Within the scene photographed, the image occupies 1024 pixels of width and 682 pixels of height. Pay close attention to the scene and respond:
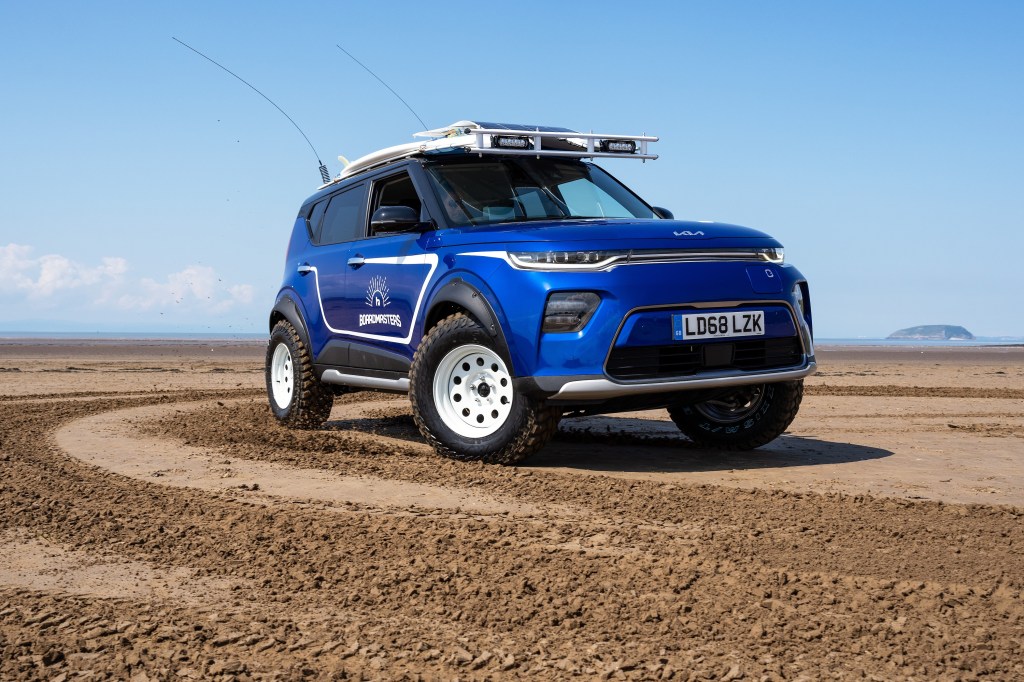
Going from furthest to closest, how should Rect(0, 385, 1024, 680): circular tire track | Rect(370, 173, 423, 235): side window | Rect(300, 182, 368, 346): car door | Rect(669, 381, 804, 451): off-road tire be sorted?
Rect(300, 182, 368, 346): car door
Rect(370, 173, 423, 235): side window
Rect(669, 381, 804, 451): off-road tire
Rect(0, 385, 1024, 680): circular tire track

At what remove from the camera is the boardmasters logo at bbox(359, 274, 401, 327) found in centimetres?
720

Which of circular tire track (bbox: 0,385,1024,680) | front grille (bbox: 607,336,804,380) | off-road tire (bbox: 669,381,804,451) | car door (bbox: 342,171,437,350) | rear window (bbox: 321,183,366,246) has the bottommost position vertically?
circular tire track (bbox: 0,385,1024,680)

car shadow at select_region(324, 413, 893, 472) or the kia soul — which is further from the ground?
the kia soul

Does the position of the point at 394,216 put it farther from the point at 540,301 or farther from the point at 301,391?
the point at 301,391

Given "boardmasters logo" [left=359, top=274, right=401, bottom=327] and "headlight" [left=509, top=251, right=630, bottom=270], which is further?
"boardmasters logo" [left=359, top=274, right=401, bottom=327]

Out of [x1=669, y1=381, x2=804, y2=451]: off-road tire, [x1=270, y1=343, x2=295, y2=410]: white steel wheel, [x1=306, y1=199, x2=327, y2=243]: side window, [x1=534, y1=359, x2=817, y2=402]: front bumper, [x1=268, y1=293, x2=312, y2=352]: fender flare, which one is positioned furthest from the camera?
[x1=270, y1=343, x2=295, y2=410]: white steel wheel

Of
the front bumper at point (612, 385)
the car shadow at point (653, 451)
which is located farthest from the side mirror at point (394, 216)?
the car shadow at point (653, 451)

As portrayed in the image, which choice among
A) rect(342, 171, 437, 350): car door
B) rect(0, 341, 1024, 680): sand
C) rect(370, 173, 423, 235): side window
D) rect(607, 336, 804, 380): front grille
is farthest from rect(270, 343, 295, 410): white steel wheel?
rect(607, 336, 804, 380): front grille

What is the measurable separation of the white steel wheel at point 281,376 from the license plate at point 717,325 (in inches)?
163

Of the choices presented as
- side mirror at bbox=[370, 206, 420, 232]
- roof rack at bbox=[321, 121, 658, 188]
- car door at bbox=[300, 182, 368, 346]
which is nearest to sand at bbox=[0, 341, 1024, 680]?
car door at bbox=[300, 182, 368, 346]

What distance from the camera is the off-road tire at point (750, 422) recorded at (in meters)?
7.02

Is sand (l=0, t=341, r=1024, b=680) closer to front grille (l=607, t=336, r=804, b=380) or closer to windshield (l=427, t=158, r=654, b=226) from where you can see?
front grille (l=607, t=336, r=804, b=380)

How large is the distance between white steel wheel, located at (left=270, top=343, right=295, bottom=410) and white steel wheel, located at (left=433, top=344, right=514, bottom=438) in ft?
9.15

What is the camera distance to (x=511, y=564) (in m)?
3.79
